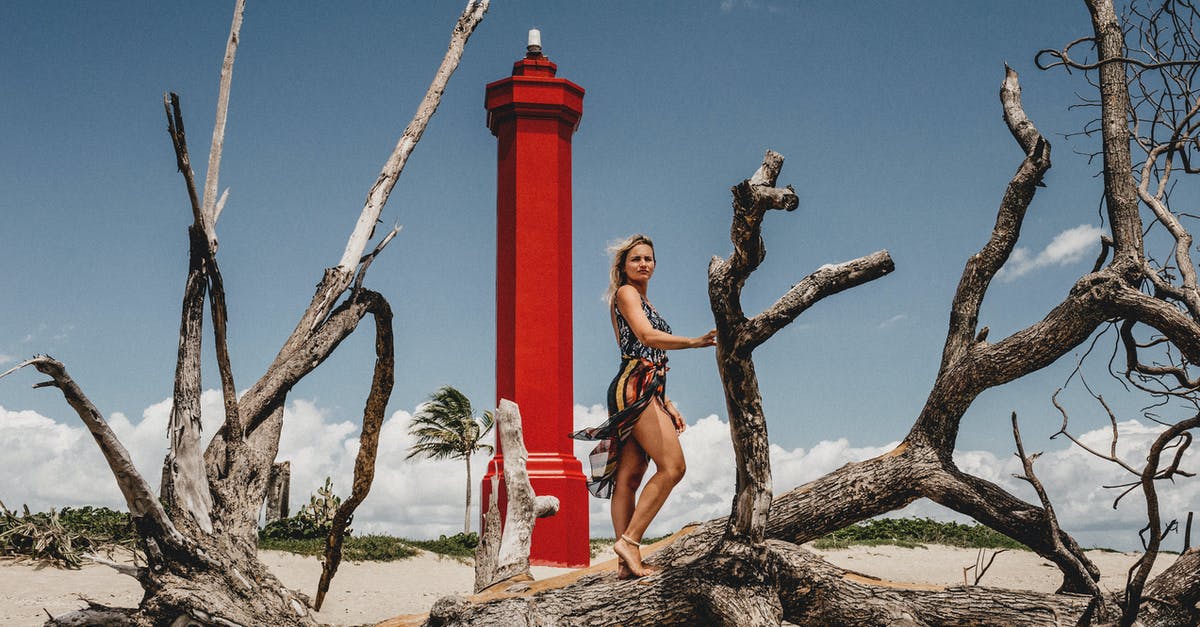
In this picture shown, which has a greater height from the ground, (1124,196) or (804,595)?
(1124,196)

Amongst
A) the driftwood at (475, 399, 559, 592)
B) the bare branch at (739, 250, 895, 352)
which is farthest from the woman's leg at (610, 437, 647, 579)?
the bare branch at (739, 250, 895, 352)

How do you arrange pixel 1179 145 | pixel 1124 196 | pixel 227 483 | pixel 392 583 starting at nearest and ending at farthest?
pixel 227 483 → pixel 1124 196 → pixel 1179 145 → pixel 392 583

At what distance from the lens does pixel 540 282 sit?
36.3 feet

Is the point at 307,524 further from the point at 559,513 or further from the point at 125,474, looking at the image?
the point at 125,474

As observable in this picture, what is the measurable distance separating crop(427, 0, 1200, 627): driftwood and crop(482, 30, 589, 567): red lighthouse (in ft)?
18.1

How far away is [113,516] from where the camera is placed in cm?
1095

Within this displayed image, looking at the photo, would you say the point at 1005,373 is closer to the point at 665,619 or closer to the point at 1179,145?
the point at 665,619

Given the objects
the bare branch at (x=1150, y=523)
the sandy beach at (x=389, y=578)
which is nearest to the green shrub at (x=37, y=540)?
the sandy beach at (x=389, y=578)

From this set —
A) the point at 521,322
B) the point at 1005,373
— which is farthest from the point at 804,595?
the point at 521,322

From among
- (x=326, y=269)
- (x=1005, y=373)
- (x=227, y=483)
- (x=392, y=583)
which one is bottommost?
(x=392, y=583)

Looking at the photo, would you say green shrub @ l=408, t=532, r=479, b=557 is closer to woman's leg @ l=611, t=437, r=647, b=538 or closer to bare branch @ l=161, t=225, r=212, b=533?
bare branch @ l=161, t=225, r=212, b=533

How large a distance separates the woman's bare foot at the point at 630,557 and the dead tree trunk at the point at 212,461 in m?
1.72

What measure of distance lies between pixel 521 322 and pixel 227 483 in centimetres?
576

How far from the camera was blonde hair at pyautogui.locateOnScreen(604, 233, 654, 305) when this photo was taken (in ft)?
16.0
